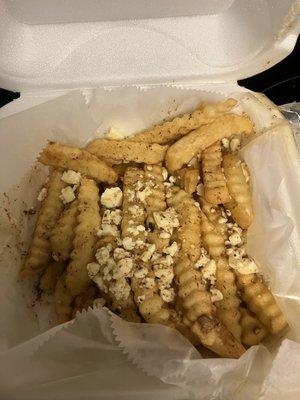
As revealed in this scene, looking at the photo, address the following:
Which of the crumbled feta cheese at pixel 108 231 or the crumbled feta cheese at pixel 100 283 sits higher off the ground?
the crumbled feta cheese at pixel 108 231

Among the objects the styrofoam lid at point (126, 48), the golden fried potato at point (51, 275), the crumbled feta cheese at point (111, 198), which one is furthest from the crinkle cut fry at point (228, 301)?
the styrofoam lid at point (126, 48)

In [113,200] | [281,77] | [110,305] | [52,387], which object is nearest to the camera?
[52,387]

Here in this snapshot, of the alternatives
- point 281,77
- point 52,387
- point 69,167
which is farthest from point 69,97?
point 281,77

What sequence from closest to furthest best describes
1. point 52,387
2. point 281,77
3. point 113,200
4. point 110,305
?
point 52,387
point 110,305
point 113,200
point 281,77

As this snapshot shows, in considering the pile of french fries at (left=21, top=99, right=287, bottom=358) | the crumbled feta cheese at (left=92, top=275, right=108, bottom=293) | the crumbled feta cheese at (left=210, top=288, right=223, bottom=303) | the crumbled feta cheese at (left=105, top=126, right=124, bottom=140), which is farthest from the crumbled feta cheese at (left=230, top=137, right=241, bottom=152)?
the crumbled feta cheese at (left=92, top=275, right=108, bottom=293)

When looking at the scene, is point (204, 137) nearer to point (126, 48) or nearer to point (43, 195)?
point (126, 48)

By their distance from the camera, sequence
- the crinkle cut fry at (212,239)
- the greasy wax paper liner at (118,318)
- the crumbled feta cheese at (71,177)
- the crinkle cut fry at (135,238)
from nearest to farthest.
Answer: the greasy wax paper liner at (118,318) → the crinkle cut fry at (135,238) → the crinkle cut fry at (212,239) → the crumbled feta cheese at (71,177)

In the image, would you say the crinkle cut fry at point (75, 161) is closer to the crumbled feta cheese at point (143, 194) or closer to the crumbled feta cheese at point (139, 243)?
the crumbled feta cheese at point (143, 194)

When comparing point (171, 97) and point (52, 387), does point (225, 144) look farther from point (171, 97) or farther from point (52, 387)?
point (52, 387)
